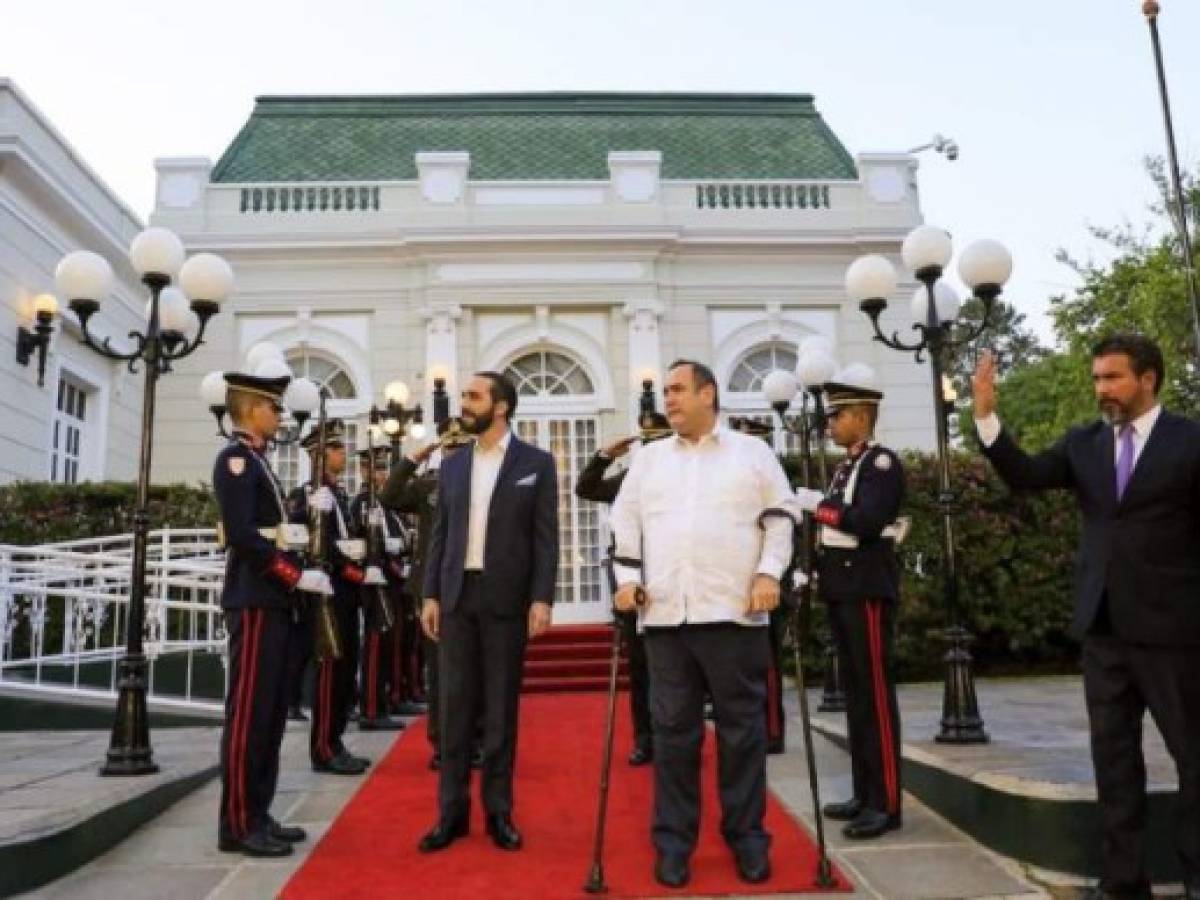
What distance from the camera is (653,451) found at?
4035mm

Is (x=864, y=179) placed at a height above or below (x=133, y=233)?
above

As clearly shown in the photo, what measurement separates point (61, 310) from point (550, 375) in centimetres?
689

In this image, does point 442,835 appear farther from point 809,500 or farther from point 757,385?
point 757,385

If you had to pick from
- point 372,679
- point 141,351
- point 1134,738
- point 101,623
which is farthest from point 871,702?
point 101,623

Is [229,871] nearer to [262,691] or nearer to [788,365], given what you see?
[262,691]

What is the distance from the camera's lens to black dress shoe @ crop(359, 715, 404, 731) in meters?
7.77

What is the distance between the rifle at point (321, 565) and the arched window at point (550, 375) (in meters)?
8.95

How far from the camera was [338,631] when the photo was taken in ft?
20.0

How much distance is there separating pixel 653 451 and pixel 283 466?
11.9 m

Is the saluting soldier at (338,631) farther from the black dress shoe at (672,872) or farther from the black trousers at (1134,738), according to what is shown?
the black trousers at (1134,738)

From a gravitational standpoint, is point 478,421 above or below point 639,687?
above

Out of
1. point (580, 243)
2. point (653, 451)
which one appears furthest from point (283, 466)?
point (653, 451)

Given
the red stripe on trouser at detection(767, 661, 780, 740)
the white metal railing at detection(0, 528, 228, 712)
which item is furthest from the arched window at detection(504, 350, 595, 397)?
the red stripe on trouser at detection(767, 661, 780, 740)

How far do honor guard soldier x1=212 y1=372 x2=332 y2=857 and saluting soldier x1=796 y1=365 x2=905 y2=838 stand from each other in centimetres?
239
